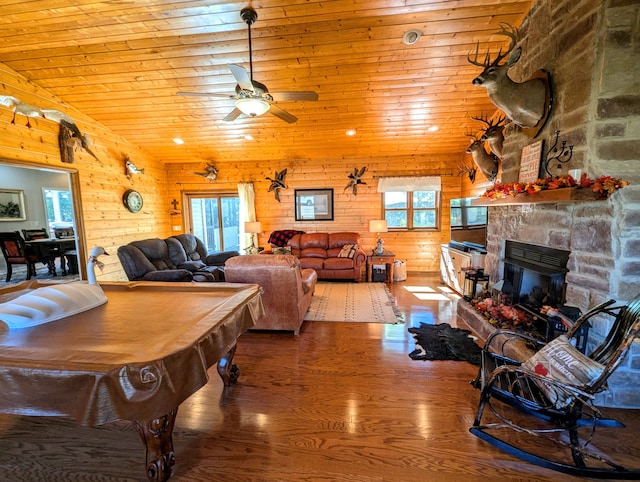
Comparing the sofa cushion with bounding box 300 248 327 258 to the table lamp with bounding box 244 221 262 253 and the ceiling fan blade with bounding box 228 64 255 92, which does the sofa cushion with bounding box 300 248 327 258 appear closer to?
the table lamp with bounding box 244 221 262 253

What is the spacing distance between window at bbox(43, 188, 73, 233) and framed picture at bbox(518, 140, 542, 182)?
32.0 ft

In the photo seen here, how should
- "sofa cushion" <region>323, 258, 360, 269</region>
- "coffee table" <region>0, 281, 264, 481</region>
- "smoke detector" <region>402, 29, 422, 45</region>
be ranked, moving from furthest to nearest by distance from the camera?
"sofa cushion" <region>323, 258, 360, 269</region> < "smoke detector" <region>402, 29, 422, 45</region> < "coffee table" <region>0, 281, 264, 481</region>

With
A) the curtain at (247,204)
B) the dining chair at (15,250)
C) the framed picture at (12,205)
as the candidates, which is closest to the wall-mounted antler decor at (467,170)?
the curtain at (247,204)

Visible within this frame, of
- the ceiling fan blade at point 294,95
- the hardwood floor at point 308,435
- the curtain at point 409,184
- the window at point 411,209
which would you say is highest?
the ceiling fan blade at point 294,95

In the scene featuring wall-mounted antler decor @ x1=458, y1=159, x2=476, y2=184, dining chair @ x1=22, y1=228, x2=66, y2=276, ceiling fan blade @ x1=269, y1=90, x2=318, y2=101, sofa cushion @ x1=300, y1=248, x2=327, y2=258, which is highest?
ceiling fan blade @ x1=269, y1=90, x2=318, y2=101

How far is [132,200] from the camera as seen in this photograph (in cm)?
600

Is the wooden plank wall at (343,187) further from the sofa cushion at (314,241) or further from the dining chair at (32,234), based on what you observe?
the dining chair at (32,234)

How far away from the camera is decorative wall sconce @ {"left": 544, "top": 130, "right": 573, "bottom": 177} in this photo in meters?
2.29

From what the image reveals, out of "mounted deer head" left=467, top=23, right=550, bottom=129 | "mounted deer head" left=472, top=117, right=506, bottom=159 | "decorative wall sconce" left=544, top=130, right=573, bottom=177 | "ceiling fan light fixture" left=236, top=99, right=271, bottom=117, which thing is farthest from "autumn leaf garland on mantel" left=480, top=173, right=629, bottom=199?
"ceiling fan light fixture" left=236, top=99, right=271, bottom=117

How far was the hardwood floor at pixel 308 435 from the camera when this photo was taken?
155 cm

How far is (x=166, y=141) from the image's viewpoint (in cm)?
595

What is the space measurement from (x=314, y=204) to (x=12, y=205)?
7.32 m

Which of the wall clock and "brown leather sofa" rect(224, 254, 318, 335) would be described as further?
the wall clock

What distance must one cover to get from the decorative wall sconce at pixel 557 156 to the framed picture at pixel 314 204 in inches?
178
